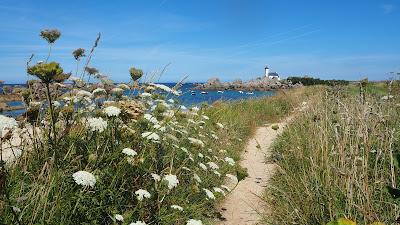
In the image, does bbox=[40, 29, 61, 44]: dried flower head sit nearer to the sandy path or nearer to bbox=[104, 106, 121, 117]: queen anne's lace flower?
bbox=[104, 106, 121, 117]: queen anne's lace flower

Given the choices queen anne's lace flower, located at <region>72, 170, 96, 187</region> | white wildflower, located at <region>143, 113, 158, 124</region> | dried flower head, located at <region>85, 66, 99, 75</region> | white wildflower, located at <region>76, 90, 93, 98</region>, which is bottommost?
queen anne's lace flower, located at <region>72, 170, 96, 187</region>

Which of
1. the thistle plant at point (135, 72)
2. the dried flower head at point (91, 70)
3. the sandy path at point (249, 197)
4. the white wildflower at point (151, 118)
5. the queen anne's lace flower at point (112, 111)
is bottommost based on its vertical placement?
the sandy path at point (249, 197)

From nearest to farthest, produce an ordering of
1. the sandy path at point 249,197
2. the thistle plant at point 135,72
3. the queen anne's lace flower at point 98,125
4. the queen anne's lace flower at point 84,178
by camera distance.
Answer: the queen anne's lace flower at point 84,178 < the queen anne's lace flower at point 98,125 < the thistle plant at point 135,72 < the sandy path at point 249,197

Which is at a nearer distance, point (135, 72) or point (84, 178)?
point (84, 178)

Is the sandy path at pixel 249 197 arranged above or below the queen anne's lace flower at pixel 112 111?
below

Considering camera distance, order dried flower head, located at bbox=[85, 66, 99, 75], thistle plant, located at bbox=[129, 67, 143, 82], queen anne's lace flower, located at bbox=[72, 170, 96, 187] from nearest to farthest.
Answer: queen anne's lace flower, located at bbox=[72, 170, 96, 187], thistle plant, located at bbox=[129, 67, 143, 82], dried flower head, located at bbox=[85, 66, 99, 75]

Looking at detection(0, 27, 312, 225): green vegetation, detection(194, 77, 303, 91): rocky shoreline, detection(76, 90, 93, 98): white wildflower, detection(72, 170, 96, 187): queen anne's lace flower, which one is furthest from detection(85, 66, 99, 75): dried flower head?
detection(194, 77, 303, 91): rocky shoreline

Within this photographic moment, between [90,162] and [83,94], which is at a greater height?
[83,94]

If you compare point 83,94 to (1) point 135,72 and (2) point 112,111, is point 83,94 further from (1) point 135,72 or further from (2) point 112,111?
(2) point 112,111

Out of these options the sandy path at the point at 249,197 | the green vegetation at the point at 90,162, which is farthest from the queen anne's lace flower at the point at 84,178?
the sandy path at the point at 249,197

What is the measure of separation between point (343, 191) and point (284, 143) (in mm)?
4342

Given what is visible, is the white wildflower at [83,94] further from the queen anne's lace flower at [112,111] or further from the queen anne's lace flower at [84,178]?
the queen anne's lace flower at [84,178]

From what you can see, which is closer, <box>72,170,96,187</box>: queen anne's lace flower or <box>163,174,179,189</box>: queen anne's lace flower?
<box>72,170,96,187</box>: queen anne's lace flower

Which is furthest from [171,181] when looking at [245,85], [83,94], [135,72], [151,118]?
[245,85]
